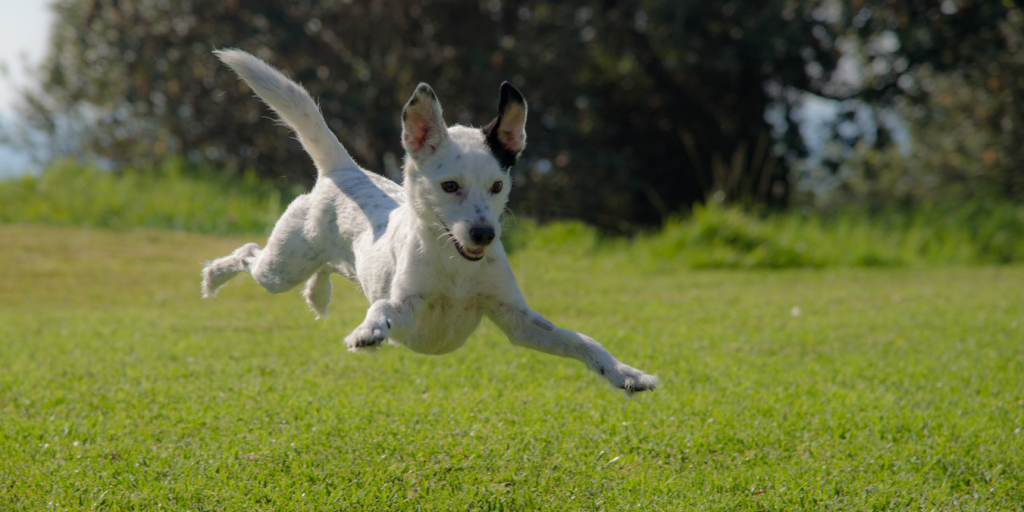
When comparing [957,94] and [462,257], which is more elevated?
[957,94]

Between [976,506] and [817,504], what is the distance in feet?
2.58

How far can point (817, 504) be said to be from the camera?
15.0ft

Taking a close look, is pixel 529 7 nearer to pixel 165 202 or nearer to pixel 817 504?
pixel 165 202

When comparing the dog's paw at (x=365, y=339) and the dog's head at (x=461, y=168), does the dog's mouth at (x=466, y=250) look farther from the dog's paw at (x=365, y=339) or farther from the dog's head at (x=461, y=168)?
the dog's paw at (x=365, y=339)

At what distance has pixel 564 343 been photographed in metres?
4.09

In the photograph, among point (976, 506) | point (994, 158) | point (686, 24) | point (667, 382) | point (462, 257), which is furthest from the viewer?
point (994, 158)

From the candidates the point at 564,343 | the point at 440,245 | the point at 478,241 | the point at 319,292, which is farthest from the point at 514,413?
the point at 478,241

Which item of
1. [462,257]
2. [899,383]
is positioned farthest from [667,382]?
[462,257]

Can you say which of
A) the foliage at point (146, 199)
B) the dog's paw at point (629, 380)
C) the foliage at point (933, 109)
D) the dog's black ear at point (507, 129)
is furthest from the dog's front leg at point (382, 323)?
the foliage at point (933, 109)

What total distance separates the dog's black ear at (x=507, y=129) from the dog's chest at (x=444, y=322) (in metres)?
0.67

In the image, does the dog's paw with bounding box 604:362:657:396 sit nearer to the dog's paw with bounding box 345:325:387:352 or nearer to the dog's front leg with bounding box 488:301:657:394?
the dog's front leg with bounding box 488:301:657:394

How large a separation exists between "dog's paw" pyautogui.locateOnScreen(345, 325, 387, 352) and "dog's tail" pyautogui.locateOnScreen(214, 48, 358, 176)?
6.38 ft

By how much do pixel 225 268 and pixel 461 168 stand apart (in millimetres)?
2321

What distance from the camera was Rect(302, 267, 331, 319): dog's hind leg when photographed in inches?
214
